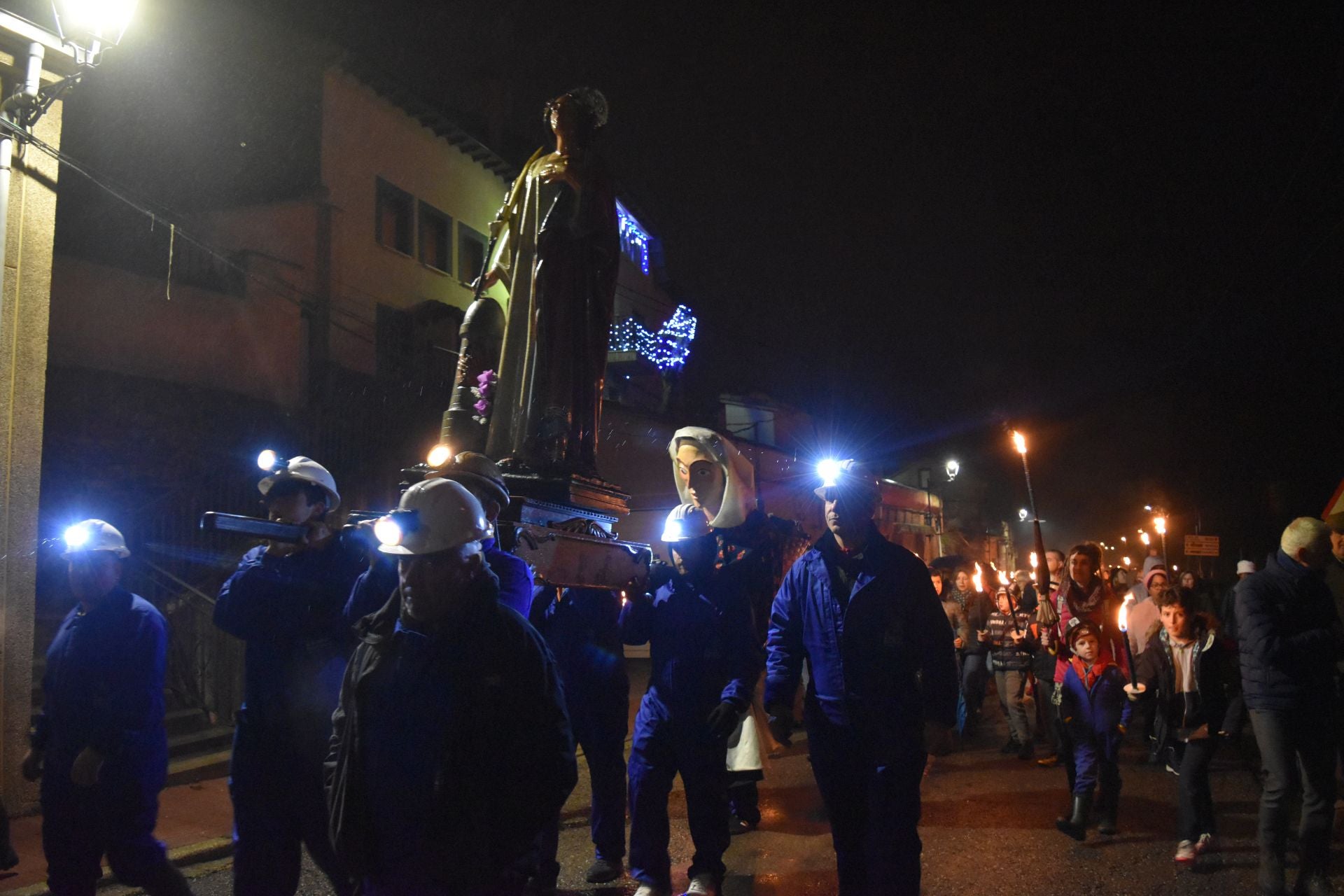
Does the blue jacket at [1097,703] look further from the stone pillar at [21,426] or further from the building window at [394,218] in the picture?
the building window at [394,218]

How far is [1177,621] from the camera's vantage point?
6.85 meters

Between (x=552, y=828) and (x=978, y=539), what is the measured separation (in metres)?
44.1

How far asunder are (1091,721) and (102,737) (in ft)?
20.0

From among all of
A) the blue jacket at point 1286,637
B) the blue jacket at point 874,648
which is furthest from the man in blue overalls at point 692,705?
the blue jacket at point 1286,637

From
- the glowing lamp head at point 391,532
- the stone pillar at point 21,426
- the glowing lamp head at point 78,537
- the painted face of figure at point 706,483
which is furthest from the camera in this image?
the stone pillar at point 21,426

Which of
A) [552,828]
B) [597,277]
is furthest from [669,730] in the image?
[597,277]

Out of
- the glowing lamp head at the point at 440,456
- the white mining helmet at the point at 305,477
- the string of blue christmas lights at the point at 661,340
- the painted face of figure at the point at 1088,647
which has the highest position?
the string of blue christmas lights at the point at 661,340

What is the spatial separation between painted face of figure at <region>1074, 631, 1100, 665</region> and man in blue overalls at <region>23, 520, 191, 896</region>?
5.87 m

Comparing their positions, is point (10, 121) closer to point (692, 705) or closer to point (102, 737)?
point (102, 737)

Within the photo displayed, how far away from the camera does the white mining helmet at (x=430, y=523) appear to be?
8.27ft

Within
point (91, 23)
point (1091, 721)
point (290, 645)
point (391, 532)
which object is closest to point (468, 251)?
point (91, 23)

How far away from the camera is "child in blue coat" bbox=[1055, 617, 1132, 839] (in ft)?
20.9

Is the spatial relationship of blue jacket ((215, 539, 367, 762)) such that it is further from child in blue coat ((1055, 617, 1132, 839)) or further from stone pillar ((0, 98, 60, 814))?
stone pillar ((0, 98, 60, 814))

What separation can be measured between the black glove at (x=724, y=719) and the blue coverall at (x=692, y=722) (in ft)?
0.59
